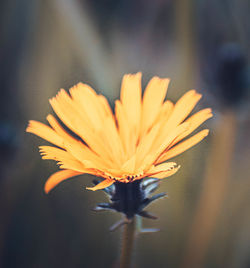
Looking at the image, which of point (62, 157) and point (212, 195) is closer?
point (62, 157)

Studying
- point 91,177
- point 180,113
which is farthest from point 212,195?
point 180,113

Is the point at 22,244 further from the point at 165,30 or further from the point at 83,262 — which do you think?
the point at 165,30

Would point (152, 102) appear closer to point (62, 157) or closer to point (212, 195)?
point (62, 157)

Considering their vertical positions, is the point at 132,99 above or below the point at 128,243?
above

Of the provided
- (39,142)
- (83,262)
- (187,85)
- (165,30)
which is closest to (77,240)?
(83,262)

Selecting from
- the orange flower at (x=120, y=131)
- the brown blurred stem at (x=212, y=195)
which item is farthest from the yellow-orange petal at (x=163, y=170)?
the brown blurred stem at (x=212, y=195)

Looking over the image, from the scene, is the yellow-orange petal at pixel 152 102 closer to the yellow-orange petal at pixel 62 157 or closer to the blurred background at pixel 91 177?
the yellow-orange petal at pixel 62 157

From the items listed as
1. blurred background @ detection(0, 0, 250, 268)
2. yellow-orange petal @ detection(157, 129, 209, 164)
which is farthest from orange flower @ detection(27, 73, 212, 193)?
blurred background @ detection(0, 0, 250, 268)
